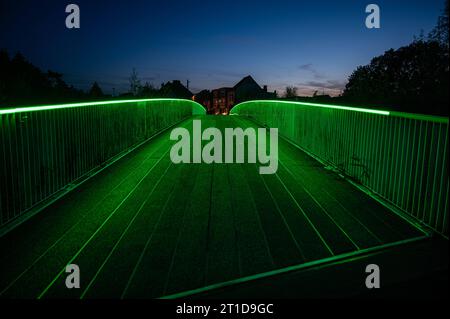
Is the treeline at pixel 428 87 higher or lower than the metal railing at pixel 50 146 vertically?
higher

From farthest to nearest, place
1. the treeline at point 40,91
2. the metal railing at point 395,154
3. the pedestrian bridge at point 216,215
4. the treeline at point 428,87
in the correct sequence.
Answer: the treeline at point 40,91
the treeline at point 428,87
the metal railing at point 395,154
the pedestrian bridge at point 216,215

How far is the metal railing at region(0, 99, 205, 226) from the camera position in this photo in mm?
3889

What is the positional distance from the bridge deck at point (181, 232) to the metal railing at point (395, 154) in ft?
0.89

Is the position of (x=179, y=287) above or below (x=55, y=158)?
below

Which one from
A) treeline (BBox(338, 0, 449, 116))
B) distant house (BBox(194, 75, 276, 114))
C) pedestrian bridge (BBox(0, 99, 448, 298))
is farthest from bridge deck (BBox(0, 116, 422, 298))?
distant house (BBox(194, 75, 276, 114))

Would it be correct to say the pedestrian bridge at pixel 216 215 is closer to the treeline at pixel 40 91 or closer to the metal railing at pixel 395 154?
the metal railing at pixel 395 154

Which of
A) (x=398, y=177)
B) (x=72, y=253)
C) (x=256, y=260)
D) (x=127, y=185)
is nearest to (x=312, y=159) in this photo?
(x=398, y=177)

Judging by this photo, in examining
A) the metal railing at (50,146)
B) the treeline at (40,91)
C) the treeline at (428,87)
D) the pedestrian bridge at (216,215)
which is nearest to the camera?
the pedestrian bridge at (216,215)

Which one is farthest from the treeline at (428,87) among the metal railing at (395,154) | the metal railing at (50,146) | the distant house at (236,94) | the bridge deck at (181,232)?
the distant house at (236,94)

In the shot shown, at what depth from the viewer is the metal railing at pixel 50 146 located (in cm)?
389

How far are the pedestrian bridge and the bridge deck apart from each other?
17mm
